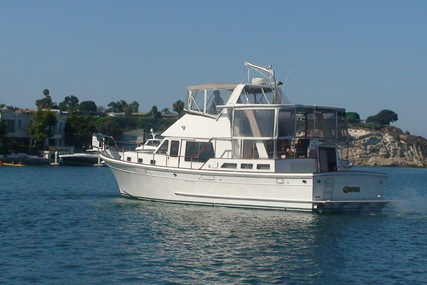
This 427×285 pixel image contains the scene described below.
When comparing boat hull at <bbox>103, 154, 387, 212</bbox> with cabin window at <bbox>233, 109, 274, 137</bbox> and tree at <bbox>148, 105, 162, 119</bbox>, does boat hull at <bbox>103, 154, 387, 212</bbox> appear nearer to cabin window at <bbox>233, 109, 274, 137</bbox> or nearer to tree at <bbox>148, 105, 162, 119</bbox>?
cabin window at <bbox>233, 109, 274, 137</bbox>

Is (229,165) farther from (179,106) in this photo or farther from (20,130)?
(179,106)

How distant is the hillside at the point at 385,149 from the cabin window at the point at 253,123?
102126mm

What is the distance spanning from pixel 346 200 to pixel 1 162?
55.7m

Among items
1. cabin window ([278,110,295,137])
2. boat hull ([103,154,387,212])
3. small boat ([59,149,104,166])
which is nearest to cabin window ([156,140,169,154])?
boat hull ([103,154,387,212])

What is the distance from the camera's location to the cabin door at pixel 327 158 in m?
26.2

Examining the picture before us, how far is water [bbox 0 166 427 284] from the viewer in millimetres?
15289

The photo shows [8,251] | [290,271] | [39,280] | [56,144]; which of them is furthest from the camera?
[56,144]

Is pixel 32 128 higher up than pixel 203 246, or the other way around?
pixel 32 128

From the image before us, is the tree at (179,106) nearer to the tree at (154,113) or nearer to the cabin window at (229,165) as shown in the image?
the tree at (154,113)

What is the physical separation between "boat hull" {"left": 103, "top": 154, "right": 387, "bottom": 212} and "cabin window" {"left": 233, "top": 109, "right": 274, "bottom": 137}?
5.62 ft

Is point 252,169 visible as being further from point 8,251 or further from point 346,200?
point 8,251

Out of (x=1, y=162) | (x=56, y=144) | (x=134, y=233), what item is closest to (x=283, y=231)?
(x=134, y=233)

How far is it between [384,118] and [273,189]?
154 m

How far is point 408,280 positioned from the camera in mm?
15250
